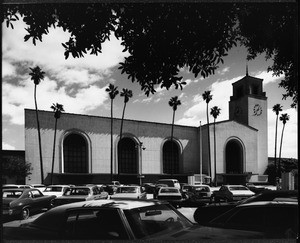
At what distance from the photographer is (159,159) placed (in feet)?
151

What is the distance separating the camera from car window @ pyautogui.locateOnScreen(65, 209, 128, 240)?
3.92 meters

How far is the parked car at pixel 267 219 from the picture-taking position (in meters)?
4.53

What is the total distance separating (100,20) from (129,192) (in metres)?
10.6

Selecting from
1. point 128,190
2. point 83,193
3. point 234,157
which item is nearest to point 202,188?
point 128,190

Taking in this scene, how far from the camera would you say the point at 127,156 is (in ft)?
147

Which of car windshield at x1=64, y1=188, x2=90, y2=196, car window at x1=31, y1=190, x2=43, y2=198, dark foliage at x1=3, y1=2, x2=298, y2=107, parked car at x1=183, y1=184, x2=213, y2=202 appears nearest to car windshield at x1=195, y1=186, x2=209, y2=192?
parked car at x1=183, y1=184, x2=213, y2=202

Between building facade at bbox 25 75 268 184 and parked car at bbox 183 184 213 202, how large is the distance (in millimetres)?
19294

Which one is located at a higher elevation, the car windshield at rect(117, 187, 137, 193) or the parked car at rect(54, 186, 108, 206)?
the parked car at rect(54, 186, 108, 206)

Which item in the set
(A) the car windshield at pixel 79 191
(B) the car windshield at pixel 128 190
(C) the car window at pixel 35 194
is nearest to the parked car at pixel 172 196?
(B) the car windshield at pixel 128 190

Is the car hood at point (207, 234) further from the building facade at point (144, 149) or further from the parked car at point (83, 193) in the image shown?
the building facade at point (144, 149)

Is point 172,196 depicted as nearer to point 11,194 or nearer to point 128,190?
point 128,190

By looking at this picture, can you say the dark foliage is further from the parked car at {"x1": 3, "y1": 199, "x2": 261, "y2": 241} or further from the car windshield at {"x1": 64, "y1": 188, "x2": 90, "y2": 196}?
the car windshield at {"x1": 64, "y1": 188, "x2": 90, "y2": 196}

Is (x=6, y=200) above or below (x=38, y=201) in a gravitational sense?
above

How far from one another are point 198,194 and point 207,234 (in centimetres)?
1213
